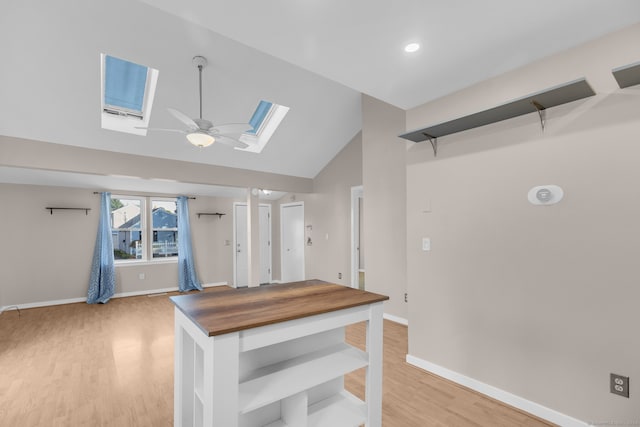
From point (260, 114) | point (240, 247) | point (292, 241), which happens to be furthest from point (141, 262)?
point (260, 114)

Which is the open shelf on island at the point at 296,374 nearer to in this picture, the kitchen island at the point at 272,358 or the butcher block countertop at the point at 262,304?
the kitchen island at the point at 272,358

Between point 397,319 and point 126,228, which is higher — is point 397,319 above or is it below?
below

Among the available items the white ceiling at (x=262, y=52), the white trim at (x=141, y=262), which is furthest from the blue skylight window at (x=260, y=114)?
the white trim at (x=141, y=262)

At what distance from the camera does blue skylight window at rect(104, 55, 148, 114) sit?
3400 millimetres

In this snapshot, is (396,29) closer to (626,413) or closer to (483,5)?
(483,5)

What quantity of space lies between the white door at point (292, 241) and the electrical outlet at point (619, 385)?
5366 mm

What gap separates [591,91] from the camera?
6.13ft

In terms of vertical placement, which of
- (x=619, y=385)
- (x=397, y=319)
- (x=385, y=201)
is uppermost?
(x=385, y=201)

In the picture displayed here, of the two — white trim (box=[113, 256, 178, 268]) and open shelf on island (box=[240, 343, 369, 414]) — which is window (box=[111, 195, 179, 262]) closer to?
white trim (box=[113, 256, 178, 268])

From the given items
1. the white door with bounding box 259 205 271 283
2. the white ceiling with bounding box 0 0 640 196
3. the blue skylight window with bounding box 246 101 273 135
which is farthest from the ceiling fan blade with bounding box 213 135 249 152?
the white door with bounding box 259 205 271 283

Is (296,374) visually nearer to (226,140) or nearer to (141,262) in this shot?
(226,140)

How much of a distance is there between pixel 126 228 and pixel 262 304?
5.91 m

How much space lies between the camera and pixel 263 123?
16.1 feet

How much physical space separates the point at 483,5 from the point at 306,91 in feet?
9.20
